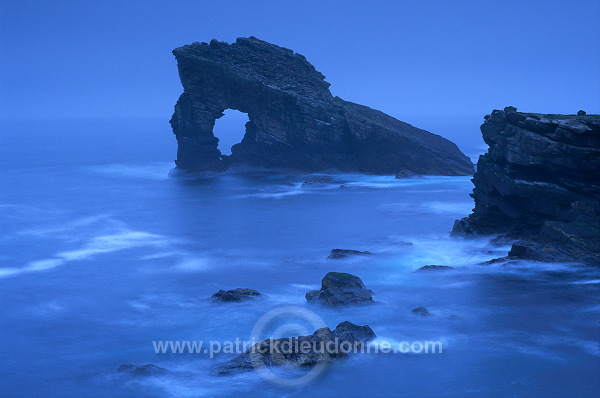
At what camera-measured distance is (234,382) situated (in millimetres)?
28156

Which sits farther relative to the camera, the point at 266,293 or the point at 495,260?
the point at 495,260

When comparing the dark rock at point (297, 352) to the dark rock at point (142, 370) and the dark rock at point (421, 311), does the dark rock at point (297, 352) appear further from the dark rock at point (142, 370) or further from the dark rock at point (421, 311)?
the dark rock at point (421, 311)

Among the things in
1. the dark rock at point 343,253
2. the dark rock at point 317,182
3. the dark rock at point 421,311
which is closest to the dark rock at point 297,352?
the dark rock at point 421,311

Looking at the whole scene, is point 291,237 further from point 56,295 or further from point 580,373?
point 580,373

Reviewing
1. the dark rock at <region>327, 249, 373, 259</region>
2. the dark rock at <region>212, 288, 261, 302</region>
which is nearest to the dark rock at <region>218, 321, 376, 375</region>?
the dark rock at <region>212, 288, 261, 302</region>

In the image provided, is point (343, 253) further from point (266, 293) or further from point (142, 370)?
point (142, 370)

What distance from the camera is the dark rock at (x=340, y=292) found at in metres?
37.9

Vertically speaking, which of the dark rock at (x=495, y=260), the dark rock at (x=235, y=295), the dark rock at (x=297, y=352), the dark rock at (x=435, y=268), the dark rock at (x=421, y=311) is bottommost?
the dark rock at (x=297, y=352)

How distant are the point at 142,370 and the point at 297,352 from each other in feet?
21.9

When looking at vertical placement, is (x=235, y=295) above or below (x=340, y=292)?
below

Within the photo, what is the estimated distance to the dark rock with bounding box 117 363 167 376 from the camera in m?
29.1

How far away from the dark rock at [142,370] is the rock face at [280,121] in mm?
64954

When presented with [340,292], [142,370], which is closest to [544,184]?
[340,292]

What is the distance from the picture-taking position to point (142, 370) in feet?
95.9
